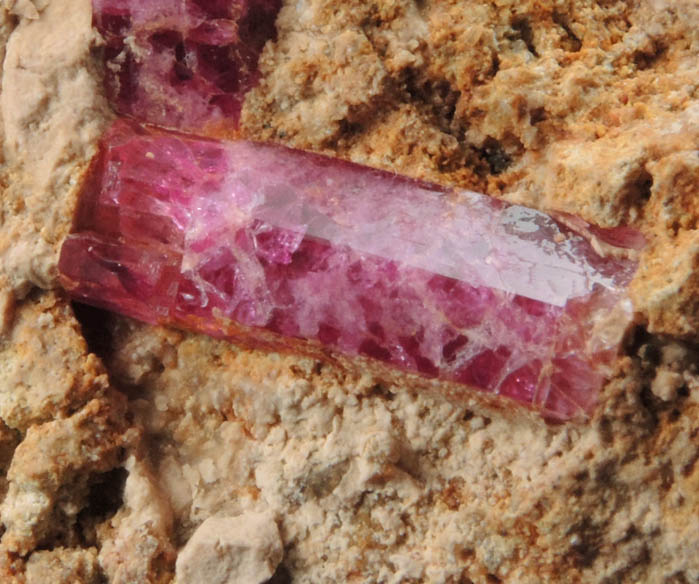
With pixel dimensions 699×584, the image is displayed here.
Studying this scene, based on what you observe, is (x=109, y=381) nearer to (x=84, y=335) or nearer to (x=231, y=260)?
(x=84, y=335)

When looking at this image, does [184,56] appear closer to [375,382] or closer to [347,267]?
[347,267]

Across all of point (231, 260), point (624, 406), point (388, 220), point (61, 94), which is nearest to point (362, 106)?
point (388, 220)

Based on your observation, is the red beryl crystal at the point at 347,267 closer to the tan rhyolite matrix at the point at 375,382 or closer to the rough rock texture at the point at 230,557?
the tan rhyolite matrix at the point at 375,382

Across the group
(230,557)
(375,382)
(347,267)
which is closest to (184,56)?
(347,267)

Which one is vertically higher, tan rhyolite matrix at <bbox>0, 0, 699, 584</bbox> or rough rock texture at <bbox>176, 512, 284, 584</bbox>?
tan rhyolite matrix at <bbox>0, 0, 699, 584</bbox>

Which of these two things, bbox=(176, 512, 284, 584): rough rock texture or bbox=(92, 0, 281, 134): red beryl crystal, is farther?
bbox=(92, 0, 281, 134): red beryl crystal

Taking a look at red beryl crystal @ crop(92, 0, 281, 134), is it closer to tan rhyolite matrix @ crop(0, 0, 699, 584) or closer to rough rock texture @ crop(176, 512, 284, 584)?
tan rhyolite matrix @ crop(0, 0, 699, 584)

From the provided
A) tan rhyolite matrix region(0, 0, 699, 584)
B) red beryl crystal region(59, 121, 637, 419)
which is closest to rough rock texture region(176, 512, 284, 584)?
tan rhyolite matrix region(0, 0, 699, 584)
